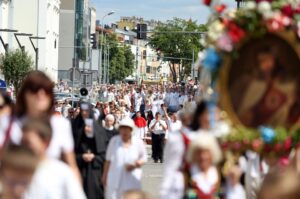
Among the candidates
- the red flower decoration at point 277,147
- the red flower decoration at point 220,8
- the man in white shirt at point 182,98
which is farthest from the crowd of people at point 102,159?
the man in white shirt at point 182,98

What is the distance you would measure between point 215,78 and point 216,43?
1.09ft

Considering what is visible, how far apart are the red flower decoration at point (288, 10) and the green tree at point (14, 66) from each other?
51526 millimetres

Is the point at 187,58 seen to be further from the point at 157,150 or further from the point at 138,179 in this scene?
the point at 138,179

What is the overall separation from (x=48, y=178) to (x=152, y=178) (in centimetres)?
1996

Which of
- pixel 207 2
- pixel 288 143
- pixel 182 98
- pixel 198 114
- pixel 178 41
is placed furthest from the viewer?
pixel 178 41

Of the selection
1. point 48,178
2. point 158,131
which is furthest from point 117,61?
point 48,178

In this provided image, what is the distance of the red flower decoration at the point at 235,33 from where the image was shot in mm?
10203

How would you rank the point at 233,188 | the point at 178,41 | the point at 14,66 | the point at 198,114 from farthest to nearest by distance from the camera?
the point at 178,41, the point at 14,66, the point at 233,188, the point at 198,114

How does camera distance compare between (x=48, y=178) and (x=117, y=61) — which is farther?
(x=117, y=61)

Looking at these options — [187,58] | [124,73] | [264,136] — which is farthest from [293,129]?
[124,73]

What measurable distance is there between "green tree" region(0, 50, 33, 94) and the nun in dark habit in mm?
45474

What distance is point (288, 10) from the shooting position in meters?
10.3

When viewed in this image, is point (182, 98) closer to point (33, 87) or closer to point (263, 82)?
point (263, 82)

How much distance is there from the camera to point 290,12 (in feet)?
33.9
